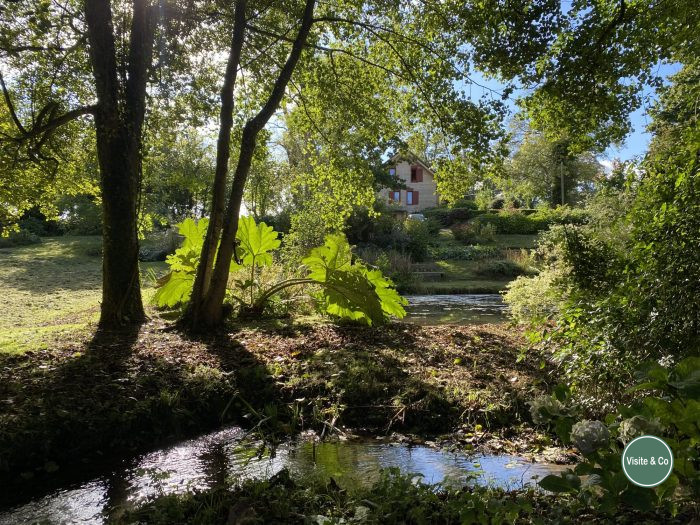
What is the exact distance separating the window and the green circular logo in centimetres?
4090

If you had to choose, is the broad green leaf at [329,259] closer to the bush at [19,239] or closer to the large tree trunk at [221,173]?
the large tree trunk at [221,173]

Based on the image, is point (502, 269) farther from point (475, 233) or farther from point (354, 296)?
point (354, 296)

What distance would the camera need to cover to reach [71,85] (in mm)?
6758

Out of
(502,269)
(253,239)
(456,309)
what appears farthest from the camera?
(502,269)

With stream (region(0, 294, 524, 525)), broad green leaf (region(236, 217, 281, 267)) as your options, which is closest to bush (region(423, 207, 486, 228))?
broad green leaf (region(236, 217, 281, 267))

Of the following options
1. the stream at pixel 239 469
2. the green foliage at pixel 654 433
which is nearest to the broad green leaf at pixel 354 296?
the stream at pixel 239 469

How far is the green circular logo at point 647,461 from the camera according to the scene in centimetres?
166

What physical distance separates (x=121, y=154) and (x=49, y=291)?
8.49m

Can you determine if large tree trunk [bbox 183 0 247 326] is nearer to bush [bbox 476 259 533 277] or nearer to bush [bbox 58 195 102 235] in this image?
bush [bbox 476 259 533 277]

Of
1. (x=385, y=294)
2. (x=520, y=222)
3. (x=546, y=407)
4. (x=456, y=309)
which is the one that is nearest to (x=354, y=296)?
(x=385, y=294)

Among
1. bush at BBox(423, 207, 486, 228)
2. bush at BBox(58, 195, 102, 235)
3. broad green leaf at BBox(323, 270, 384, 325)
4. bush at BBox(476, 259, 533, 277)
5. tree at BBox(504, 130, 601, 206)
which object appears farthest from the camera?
tree at BBox(504, 130, 601, 206)

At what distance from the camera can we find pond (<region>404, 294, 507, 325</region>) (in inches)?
422

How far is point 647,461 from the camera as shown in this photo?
169cm

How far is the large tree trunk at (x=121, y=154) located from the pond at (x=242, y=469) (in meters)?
3.23
